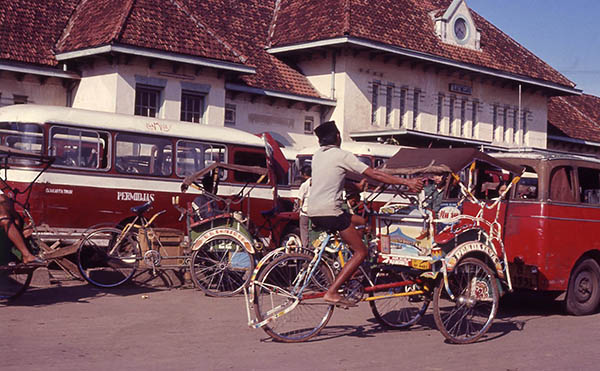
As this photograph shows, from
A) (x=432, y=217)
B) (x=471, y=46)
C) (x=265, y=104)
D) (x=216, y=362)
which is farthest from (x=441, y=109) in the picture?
(x=216, y=362)

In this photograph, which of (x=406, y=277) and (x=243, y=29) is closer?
(x=406, y=277)

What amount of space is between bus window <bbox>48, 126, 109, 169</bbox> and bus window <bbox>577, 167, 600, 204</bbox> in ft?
28.8

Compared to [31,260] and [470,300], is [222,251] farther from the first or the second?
[470,300]

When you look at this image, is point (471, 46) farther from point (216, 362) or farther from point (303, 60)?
point (216, 362)

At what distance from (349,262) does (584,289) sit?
5175 mm

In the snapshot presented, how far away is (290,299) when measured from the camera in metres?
8.66

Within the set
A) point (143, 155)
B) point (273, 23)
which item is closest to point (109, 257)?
point (143, 155)

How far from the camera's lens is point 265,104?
2908cm

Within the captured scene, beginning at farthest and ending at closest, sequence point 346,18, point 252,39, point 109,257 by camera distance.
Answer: point 252,39 < point 346,18 < point 109,257

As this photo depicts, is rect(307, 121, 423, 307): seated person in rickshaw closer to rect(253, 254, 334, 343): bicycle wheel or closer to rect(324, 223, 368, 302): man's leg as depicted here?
rect(324, 223, 368, 302): man's leg

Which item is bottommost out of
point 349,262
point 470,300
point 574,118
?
point 470,300

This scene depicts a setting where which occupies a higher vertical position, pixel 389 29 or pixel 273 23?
pixel 273 23

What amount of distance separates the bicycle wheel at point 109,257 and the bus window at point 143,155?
331cm

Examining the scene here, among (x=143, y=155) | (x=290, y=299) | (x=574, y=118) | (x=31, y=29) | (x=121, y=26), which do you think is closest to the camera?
(x=290, y=299)
